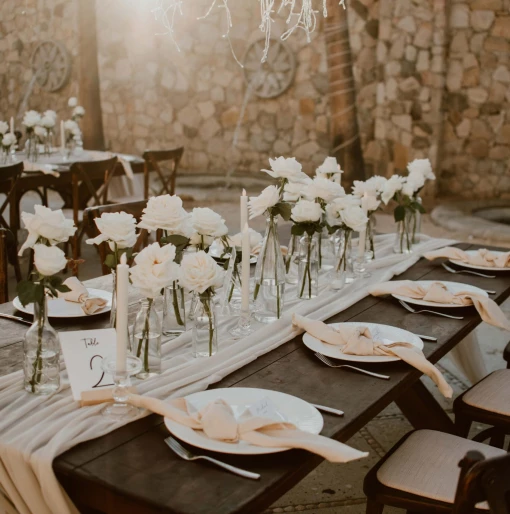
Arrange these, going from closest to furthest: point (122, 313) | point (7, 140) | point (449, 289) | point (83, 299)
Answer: point (122, 313)
point (83, 299)
point (449, 289)
point (7, 140)

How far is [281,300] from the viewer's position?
2.04 m

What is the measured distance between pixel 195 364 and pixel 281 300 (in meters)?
0.45

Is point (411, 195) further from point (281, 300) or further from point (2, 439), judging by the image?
point (2, 439)

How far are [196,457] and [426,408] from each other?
1239 millimetres

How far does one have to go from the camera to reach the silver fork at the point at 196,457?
1.20 m

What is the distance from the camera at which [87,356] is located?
64.1 inches

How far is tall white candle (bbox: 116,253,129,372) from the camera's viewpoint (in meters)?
1.33

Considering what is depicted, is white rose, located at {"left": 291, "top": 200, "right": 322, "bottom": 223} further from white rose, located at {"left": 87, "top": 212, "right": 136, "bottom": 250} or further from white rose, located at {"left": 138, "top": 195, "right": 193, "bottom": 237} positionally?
white rose, located at {"left": 87, "top": 212, "right": 136, "bottom": 250}

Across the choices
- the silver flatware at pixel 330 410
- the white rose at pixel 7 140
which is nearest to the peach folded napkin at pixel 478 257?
the silver flatware at pixel 330 410

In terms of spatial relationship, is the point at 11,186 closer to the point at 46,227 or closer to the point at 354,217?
the point at 354,217

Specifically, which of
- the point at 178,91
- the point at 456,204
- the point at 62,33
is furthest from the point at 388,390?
the point at 62,33

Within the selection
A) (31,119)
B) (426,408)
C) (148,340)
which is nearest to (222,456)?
(148,340)

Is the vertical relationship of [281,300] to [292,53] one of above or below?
below

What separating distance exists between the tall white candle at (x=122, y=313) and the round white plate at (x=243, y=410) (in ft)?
0.45
